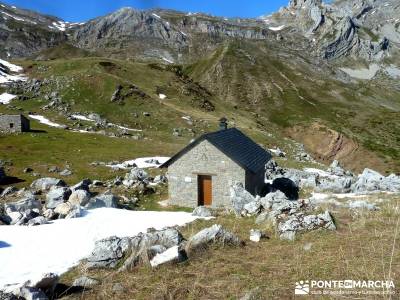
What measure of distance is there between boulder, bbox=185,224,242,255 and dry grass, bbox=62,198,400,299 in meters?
0.30

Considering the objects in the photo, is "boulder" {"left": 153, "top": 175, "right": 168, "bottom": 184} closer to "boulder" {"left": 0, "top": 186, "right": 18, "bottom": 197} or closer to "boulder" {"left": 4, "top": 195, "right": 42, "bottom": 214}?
"boulder" {"left": 0, "top": 186, "right": 18, "bottom": 197}

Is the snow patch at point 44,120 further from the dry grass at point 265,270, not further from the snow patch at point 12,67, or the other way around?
the dry grass at point 265,270

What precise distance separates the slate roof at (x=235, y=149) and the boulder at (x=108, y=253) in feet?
54.0

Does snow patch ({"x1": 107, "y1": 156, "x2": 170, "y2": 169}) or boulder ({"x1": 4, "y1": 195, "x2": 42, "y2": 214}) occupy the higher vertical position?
snow patch ({"x1": 107, "y1": 156, "x2": 170, "y2": 169})

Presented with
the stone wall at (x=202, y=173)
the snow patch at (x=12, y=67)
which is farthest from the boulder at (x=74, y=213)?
the snow patch at (x=12, y=67)

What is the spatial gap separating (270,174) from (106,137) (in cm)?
3032

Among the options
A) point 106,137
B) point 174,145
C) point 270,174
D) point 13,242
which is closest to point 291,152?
point 174,145

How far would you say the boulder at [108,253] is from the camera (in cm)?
1441

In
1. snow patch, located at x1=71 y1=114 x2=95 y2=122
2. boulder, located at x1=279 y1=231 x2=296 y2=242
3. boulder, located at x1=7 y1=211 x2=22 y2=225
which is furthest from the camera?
snow patch, located at x1=71 y1=114 x2=95 y2=122

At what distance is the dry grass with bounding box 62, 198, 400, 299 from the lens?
11.7 meters

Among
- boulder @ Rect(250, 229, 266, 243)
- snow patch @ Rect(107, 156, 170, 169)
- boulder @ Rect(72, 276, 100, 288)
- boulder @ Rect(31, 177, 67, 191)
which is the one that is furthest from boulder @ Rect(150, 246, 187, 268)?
snow patch @ Rect(107, 156, 170, 169)

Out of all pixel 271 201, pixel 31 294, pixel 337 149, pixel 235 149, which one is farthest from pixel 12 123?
pixel 337 149

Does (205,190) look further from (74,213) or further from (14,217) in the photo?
(14,217)

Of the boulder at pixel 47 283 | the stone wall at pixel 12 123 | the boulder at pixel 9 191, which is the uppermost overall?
the stone wall at pixel 12 123
